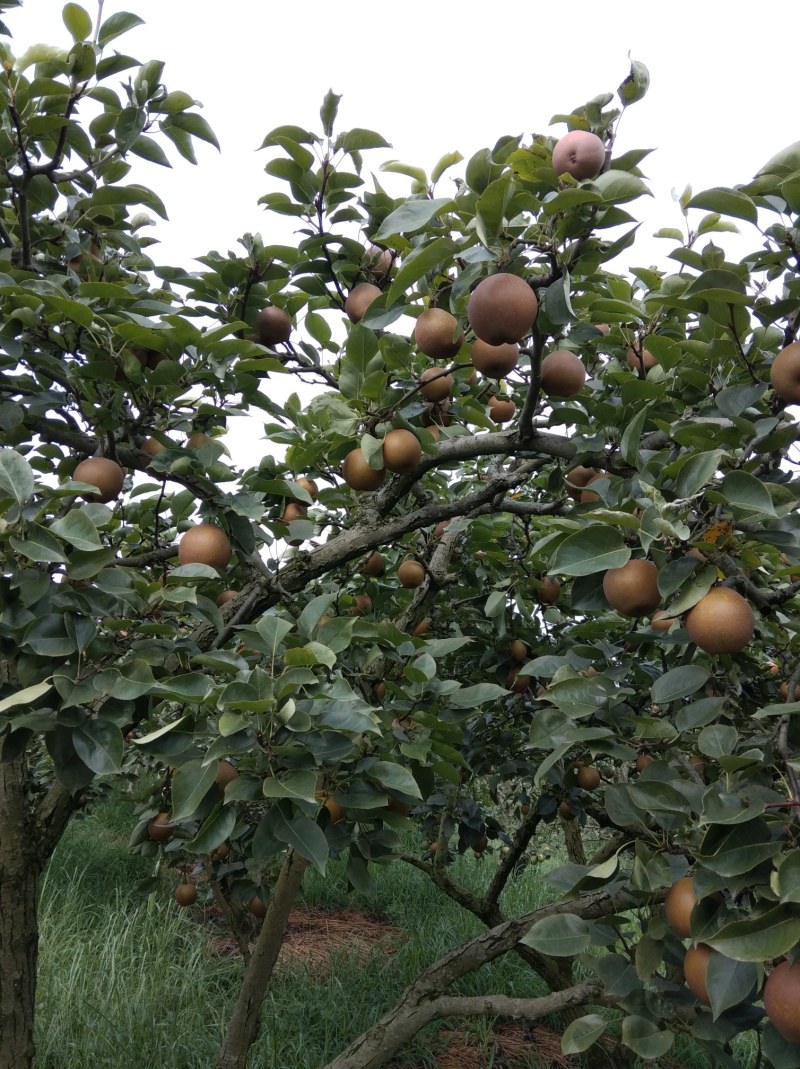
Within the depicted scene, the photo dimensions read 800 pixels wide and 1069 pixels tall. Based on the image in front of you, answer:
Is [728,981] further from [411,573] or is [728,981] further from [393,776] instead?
[411,573]

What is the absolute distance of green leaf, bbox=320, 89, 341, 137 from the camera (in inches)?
64.7

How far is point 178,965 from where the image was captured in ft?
13.4

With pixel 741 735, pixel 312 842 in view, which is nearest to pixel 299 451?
pixel 312 842

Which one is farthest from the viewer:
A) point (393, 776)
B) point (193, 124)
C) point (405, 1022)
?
point (405, 1022)

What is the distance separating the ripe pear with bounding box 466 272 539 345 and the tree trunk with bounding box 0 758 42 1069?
4.67 ft

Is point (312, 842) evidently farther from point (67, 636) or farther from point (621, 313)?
point (621, 313)

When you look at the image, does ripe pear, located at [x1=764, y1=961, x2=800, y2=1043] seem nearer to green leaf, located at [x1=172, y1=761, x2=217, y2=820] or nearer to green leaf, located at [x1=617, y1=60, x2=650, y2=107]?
green leaf, located at [x1=172, y1=761, x2=217, y2=820]

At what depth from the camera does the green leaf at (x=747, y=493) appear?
105 centimetres

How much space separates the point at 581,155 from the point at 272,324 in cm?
94

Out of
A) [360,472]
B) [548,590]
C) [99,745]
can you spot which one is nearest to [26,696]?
[99,745]

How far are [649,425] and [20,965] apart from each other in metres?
1.82

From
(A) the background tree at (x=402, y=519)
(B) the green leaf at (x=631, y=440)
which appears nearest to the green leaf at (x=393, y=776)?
(A) the background tree at (x=402, y=519)

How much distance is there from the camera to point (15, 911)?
1.87 m

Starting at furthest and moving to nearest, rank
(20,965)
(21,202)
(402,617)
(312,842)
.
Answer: (402,617) < (20,965) < (21,202) < (312,842)
